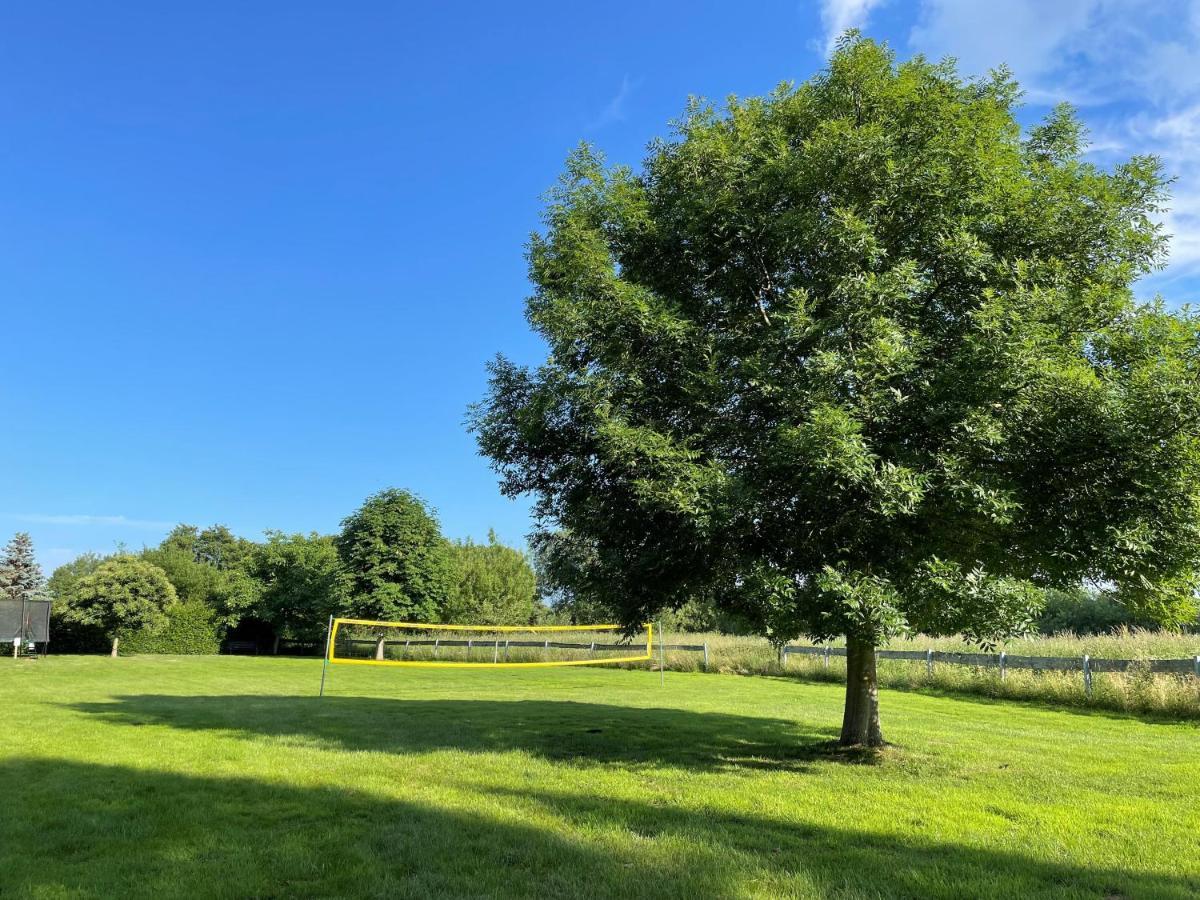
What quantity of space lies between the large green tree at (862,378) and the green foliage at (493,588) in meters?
43.8

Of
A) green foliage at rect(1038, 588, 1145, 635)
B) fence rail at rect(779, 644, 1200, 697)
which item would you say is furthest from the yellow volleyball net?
green foliage at rect(1038, 588, 1145, 635)

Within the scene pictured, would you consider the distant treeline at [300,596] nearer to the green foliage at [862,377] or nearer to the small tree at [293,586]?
the small tree at [293,586]

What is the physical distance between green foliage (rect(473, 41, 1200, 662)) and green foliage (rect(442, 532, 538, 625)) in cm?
4386

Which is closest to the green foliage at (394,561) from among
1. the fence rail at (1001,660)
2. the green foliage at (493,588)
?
the fence rail at (1001,660)

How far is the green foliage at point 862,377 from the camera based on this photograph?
7250mm

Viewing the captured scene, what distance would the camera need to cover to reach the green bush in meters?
42.8

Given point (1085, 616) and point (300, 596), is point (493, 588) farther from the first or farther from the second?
point (1085, 616)

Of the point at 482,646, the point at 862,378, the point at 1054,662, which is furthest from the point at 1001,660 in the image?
the point at 482,646

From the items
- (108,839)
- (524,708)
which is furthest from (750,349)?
(524,708)

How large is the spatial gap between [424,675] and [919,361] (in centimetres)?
2651

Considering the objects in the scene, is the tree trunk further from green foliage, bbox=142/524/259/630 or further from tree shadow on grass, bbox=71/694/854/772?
green foliage, bbox=142/524/259/630

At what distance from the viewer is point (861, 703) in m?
9.81

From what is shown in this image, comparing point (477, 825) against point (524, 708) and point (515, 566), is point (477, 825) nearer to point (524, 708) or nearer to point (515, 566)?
point (524, 708)

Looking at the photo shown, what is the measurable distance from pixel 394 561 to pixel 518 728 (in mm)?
31057
